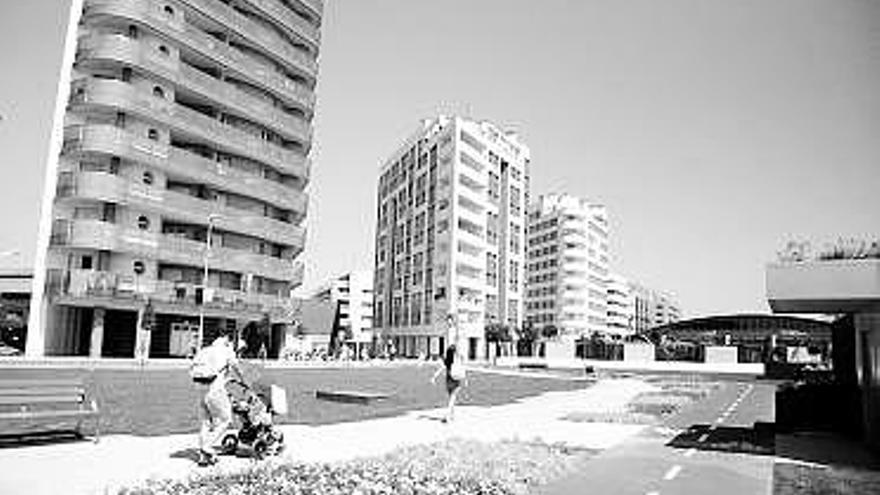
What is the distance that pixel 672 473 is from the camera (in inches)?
411

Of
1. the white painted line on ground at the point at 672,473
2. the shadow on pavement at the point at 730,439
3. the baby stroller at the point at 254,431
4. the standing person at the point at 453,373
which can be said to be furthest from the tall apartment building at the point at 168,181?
the white painted line on ground at the point at 672,473

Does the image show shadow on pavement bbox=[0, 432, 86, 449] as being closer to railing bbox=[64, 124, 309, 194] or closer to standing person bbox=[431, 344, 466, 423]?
standing person bbox=[431, 344, 466, 423]

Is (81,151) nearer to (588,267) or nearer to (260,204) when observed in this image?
(260,204)

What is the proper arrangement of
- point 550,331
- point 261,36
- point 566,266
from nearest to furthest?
point 261,36, point 550,331, point 566,266

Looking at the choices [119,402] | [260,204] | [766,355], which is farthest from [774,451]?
[766,355]

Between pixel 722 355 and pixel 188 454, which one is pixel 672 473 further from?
pixel 722 355

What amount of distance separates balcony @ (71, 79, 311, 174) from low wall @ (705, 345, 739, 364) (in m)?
43.8

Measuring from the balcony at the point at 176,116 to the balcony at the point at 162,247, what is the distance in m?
8.08

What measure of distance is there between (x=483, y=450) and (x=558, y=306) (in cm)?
15559

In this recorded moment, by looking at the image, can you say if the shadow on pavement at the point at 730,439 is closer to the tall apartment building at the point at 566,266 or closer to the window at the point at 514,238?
the window at the point at 514,238

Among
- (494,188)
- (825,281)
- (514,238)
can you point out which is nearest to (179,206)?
(825,281)

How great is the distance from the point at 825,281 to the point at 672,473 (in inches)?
143

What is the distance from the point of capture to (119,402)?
18.0m

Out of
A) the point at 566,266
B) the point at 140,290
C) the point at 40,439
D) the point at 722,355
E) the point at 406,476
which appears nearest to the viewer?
the point at 406,476
